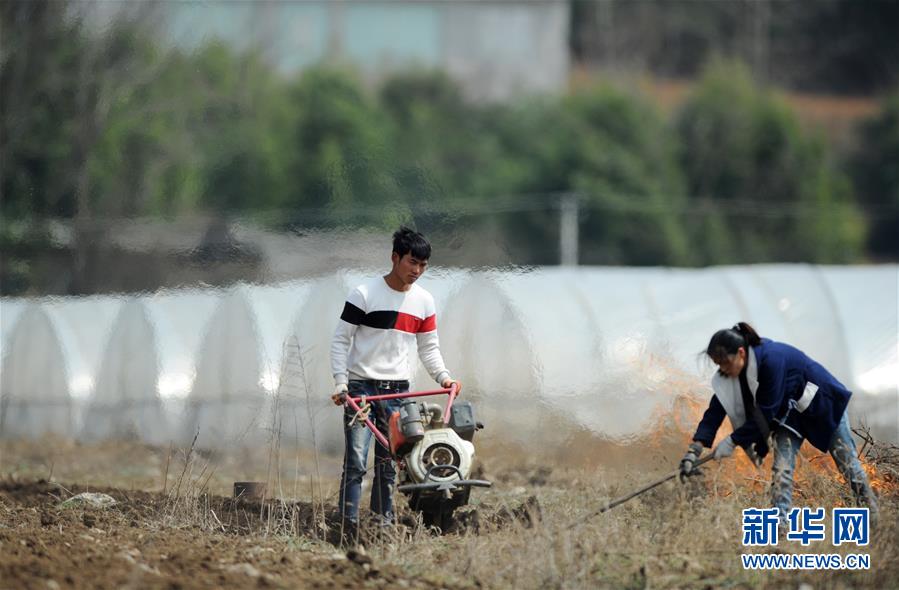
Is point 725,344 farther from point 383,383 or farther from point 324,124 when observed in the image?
point 324,124

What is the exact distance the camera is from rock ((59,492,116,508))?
30.5 feet

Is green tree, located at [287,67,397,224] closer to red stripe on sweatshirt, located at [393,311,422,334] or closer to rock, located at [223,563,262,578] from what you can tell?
red stripe on sweatshirt, located at [393,311,422,334]

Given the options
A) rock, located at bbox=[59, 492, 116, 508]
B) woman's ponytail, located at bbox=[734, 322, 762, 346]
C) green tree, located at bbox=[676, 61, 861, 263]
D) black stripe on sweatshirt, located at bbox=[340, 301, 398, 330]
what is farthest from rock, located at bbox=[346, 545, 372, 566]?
green tree, located at bbox=[676, 61, 861, 263]

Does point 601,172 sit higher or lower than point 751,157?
lower

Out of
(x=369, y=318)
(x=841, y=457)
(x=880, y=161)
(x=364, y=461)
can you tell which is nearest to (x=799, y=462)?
(x=841, y=457)

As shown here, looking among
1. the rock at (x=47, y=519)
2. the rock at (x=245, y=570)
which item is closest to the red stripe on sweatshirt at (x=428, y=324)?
the rock at (x=245, y=570)

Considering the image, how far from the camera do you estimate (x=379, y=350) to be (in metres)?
7.86

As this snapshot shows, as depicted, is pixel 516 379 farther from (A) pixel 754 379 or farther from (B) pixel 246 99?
(B) pixel 246 99

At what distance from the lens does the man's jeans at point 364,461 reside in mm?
7836

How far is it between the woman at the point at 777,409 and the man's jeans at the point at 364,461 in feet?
5.47

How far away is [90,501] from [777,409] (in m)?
4.69

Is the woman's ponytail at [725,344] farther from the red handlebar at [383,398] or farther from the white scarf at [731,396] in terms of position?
the red handlebar at [383,398]

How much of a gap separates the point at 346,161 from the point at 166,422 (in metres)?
3.63

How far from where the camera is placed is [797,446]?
25.2 ft
